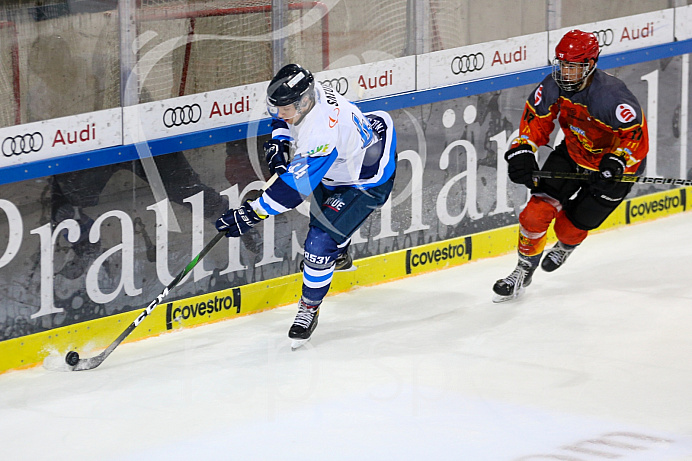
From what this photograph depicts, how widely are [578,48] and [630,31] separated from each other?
2.11m

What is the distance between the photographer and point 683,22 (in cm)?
749

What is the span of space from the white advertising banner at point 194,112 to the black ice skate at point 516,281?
1419mm

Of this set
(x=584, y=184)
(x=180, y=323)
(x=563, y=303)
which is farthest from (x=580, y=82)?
(x=180, y=323)

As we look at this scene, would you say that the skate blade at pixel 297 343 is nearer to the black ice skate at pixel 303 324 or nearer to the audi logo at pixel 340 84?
the black ice skate at pixel 303 324

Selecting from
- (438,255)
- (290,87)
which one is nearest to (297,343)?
(290,87)

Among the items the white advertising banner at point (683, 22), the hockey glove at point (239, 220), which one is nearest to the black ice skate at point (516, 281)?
the hockey glove at point (239, 220)

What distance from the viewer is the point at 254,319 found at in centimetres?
564

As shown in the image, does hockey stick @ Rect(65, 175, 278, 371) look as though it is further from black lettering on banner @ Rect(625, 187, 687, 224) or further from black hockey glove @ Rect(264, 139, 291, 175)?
black lettering on banner @ Rect(625, 187, 687, 224)

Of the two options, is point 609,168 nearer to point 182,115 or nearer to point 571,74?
point 571,74

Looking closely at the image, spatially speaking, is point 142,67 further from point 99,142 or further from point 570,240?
point 570,240

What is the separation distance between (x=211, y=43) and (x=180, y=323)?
130 centimetres

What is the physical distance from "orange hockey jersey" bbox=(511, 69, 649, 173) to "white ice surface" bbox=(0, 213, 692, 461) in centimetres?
76

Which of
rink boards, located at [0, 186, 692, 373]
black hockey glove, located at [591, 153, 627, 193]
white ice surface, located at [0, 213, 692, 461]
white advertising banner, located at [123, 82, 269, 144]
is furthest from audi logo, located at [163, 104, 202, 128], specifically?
black hockey glove, located at [591, 153, 627, 193]

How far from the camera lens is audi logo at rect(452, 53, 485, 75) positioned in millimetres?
6426
